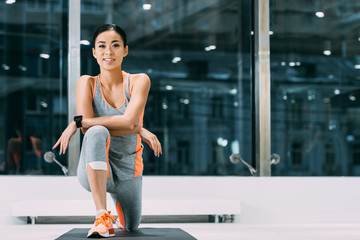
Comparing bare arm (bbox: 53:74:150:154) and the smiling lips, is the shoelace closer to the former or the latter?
bare arm (bbox: 53:74:150:154)

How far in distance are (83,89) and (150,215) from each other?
5.46ft

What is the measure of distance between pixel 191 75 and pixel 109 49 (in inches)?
115

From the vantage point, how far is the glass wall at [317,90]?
5.41 metres

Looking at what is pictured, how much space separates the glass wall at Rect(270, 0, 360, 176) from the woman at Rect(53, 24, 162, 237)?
3055mm

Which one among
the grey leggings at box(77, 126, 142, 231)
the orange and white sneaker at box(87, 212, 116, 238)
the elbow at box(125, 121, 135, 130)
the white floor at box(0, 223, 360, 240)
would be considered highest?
the elbow at box(125, 121, 135, 130)

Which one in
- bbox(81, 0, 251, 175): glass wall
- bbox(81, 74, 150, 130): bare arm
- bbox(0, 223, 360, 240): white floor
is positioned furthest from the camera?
bbox(81, 0, 251, 175): glass wall

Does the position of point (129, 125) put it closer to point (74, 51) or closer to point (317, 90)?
point (74, 51)

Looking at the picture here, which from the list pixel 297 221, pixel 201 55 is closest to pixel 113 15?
pixel 201 55

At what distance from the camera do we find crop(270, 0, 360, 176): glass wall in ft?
17.7

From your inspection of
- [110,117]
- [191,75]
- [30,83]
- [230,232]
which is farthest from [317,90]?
[110,117]

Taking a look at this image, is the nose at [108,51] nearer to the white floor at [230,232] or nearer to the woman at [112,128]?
the woman at [112,128]

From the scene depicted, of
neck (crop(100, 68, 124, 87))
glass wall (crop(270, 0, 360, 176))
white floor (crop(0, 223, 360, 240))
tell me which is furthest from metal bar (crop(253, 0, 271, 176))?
neck (crop(100, 68, 124, 87))

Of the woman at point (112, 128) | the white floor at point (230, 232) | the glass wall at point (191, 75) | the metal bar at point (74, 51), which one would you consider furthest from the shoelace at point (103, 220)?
the glass wall at point (191, 75)

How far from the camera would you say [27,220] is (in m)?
3.89
